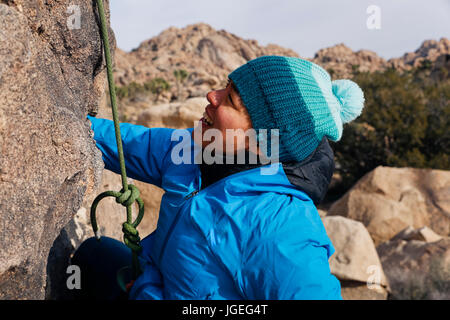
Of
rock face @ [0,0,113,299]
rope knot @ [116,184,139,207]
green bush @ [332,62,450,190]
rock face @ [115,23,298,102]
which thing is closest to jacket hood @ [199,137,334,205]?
rope knot @ [116,184,139,207]

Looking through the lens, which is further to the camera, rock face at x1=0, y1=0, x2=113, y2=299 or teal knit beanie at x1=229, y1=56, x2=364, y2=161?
teal knit beanie at x1=229, y1=56, x2=364, y2=161

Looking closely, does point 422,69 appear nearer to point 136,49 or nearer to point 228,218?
point 228,218

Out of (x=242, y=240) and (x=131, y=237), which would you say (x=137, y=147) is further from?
(x=242, y=240)

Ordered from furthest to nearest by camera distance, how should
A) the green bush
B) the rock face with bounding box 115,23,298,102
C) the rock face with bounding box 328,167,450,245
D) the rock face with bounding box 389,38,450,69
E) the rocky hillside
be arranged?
the rock face with bounding box 389,38,450,69 < the rocky hillside < the rock face with bounding box 115,23,298,102 < the green bush < the rock face with bounding box 328,167,450,245

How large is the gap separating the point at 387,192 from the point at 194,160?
6.60 metres

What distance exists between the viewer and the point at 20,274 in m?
1.33

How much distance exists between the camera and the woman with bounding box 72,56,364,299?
136 centimetres

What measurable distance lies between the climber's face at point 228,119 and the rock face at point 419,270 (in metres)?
4.60

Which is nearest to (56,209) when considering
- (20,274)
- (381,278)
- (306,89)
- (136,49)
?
(20,274)

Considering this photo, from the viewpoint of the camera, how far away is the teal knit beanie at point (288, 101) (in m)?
1.58

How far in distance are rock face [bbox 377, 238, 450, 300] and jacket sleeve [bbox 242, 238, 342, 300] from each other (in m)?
4.56

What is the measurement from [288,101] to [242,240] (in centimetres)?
55

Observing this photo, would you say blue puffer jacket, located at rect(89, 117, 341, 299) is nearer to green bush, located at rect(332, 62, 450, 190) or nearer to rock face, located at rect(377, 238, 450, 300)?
rock face, located at rect(377, 238, 450, 300)

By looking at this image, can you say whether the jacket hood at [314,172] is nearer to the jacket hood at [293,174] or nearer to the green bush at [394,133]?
the jacket hood at [293,174]
